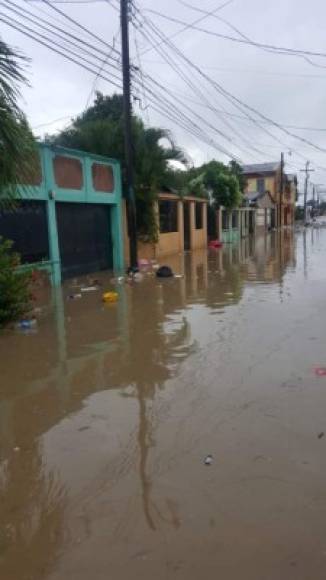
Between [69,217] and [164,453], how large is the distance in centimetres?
1194

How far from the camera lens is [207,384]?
5219 mm

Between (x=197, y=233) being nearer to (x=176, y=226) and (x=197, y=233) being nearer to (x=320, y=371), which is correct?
(x=176, y=226)

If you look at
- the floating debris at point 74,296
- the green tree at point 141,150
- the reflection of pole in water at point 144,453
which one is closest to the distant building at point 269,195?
the green tree at point 141,150

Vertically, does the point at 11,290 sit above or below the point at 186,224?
below

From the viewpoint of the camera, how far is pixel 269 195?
53.1m

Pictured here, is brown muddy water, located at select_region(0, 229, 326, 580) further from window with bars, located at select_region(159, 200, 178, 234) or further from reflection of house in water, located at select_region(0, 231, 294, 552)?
window with bars, located at select_region(159, 200, 178, 234)

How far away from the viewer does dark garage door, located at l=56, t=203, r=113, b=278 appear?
14.6m

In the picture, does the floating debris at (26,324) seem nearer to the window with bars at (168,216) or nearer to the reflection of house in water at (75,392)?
the reflection of house in water at (75,392)

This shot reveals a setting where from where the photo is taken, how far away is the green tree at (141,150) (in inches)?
723

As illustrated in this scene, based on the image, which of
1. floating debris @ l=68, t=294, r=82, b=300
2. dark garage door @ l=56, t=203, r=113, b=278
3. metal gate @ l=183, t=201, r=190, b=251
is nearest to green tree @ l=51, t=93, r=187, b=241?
dark garage door @ l=56, t=203, r=113, b=278

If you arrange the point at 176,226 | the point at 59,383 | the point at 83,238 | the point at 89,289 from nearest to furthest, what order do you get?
the point at 59,383
the point at 89,289
the point at 83,238
the point at 176,226

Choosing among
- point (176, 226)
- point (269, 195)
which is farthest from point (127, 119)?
point (269, 195)

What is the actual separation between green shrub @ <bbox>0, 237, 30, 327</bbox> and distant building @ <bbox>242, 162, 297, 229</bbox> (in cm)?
3770

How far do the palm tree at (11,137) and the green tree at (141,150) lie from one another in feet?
39.3
